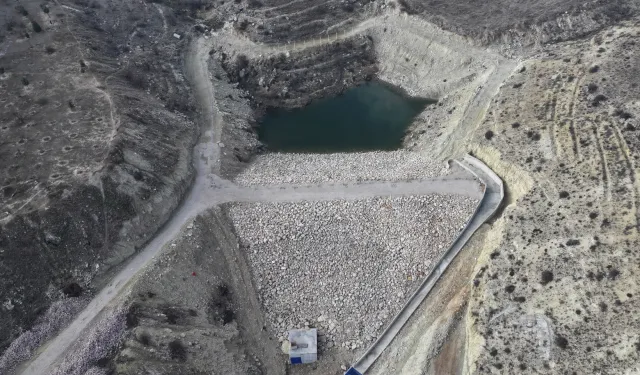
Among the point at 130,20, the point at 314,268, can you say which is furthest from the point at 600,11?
the point at 130,20

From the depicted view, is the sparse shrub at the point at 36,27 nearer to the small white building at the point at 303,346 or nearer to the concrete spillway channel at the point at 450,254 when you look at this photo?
the small white building at the point at 303,346

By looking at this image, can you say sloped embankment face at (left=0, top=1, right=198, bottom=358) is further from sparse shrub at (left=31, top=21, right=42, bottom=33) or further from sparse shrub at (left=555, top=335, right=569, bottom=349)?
sparse shrub at (left=555, top=335, right=569, bottom=349)

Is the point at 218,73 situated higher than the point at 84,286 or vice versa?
the point at 218,73

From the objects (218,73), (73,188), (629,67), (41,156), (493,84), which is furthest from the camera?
(218,73)

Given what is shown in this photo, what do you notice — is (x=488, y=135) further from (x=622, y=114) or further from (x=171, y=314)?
(x=171, y=314)

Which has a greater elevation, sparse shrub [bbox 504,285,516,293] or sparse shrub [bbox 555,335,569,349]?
sparse shrub [bbox 504,285,516,293]

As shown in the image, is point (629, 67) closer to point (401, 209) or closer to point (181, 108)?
point (401, 209)

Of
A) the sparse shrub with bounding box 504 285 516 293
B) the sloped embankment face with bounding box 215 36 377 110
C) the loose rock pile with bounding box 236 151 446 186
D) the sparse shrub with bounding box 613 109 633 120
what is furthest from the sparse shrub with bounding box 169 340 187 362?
the sparse shrub with bounding box 613 109 633 120
